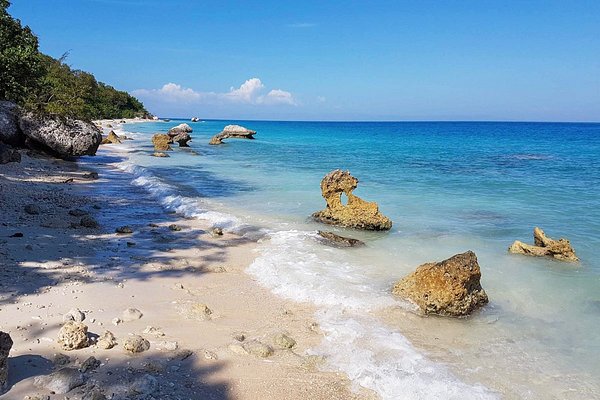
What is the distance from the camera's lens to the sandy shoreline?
4.18m

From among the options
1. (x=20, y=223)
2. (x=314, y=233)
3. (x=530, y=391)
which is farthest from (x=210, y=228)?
(x=530, y=391)

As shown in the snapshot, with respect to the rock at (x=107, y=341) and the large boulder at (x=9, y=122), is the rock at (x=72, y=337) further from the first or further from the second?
the large boulder at (x=9, y=122)

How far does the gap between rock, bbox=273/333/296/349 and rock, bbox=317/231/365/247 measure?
4.38 meters

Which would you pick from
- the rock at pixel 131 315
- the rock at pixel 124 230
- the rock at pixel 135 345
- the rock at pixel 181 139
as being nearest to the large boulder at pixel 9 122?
the rock at pixel 124 230

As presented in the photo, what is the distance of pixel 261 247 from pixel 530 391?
19.3ft

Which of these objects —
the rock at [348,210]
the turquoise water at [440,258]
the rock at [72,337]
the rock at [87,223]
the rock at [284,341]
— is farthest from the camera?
the rock at [348,210]

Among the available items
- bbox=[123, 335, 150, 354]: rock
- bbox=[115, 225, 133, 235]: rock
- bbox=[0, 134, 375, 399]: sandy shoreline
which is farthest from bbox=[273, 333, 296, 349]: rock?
bbox=[115, 225, 133, 235]: rock

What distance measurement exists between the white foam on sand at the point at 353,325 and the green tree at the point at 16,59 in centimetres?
1557

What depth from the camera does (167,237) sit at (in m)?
9.50

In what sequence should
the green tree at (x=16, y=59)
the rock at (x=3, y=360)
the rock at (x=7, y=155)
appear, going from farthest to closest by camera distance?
the green tree at (x=16, y=59) < the rock at (x=7, y=155) < the rock at (x=3, y=360)

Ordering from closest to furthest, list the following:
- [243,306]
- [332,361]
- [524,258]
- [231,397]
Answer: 1. [231,397]
2. [332,361]
3. [243,306]
4. [524,258]

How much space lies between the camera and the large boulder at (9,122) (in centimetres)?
1803

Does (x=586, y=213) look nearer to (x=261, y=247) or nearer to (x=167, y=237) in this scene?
(x=261, y=247)

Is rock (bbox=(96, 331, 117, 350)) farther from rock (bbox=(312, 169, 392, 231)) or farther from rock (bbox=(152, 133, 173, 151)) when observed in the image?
rock (bbox=(152, 133, 173, 151))
